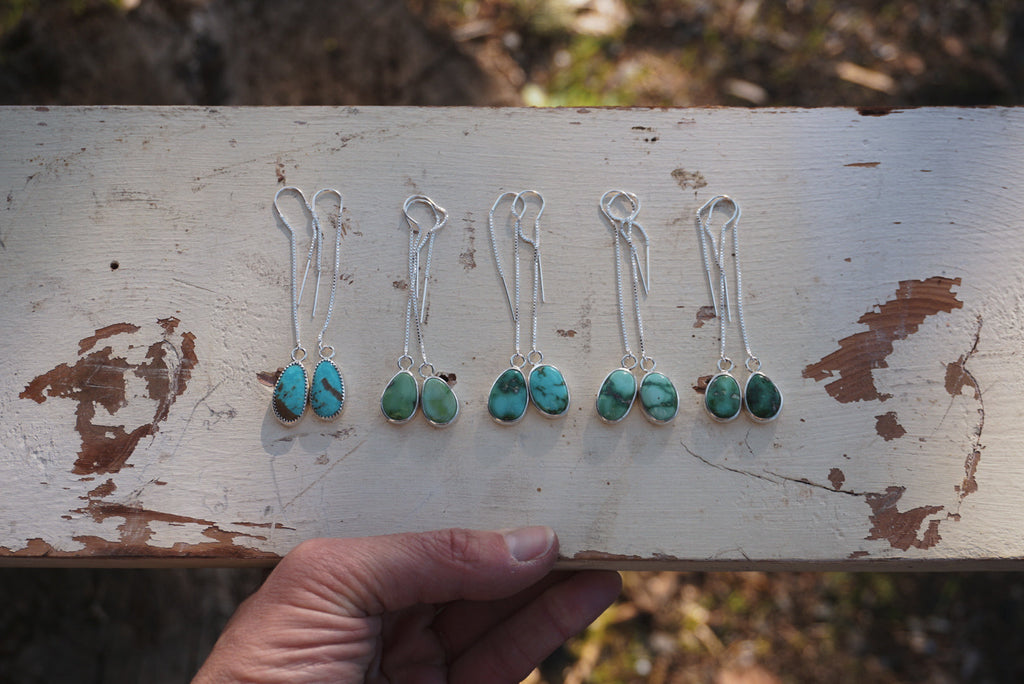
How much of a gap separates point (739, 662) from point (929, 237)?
5.29 feet

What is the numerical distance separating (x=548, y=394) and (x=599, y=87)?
1887 mm

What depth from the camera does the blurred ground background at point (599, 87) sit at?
2207 mm

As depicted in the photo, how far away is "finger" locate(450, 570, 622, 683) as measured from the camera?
1820 millimetres

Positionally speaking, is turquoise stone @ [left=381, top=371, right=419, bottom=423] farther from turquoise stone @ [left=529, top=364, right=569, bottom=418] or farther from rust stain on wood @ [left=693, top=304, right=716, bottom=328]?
rust stain on wood @ [left=693, top=304, right=716, bottom=328]

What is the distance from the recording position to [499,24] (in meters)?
3.03

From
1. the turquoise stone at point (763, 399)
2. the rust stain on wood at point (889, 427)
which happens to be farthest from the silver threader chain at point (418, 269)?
the rust stain on wood at point (889, 427)

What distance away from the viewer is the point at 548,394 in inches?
64.8

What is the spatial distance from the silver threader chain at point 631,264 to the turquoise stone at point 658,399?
0.05 meters

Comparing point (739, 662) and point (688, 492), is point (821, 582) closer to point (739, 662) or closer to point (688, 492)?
point (739, 662)

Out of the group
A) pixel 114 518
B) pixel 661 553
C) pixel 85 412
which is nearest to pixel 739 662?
pixel 661 553

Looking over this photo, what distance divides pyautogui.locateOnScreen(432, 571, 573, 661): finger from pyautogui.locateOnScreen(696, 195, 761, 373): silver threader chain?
0.86 meters

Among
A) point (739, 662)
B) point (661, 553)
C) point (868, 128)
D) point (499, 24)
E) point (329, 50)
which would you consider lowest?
point (739, 662)

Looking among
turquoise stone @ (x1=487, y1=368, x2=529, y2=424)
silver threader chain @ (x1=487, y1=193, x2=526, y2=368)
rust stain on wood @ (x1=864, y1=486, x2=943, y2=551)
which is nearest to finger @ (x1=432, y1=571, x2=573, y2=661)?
turquoise stone @ (x1=487, y1=368, x2=529, y2=424)

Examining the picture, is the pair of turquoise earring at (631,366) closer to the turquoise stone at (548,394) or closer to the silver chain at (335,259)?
the turquoise stone at (548,394)
